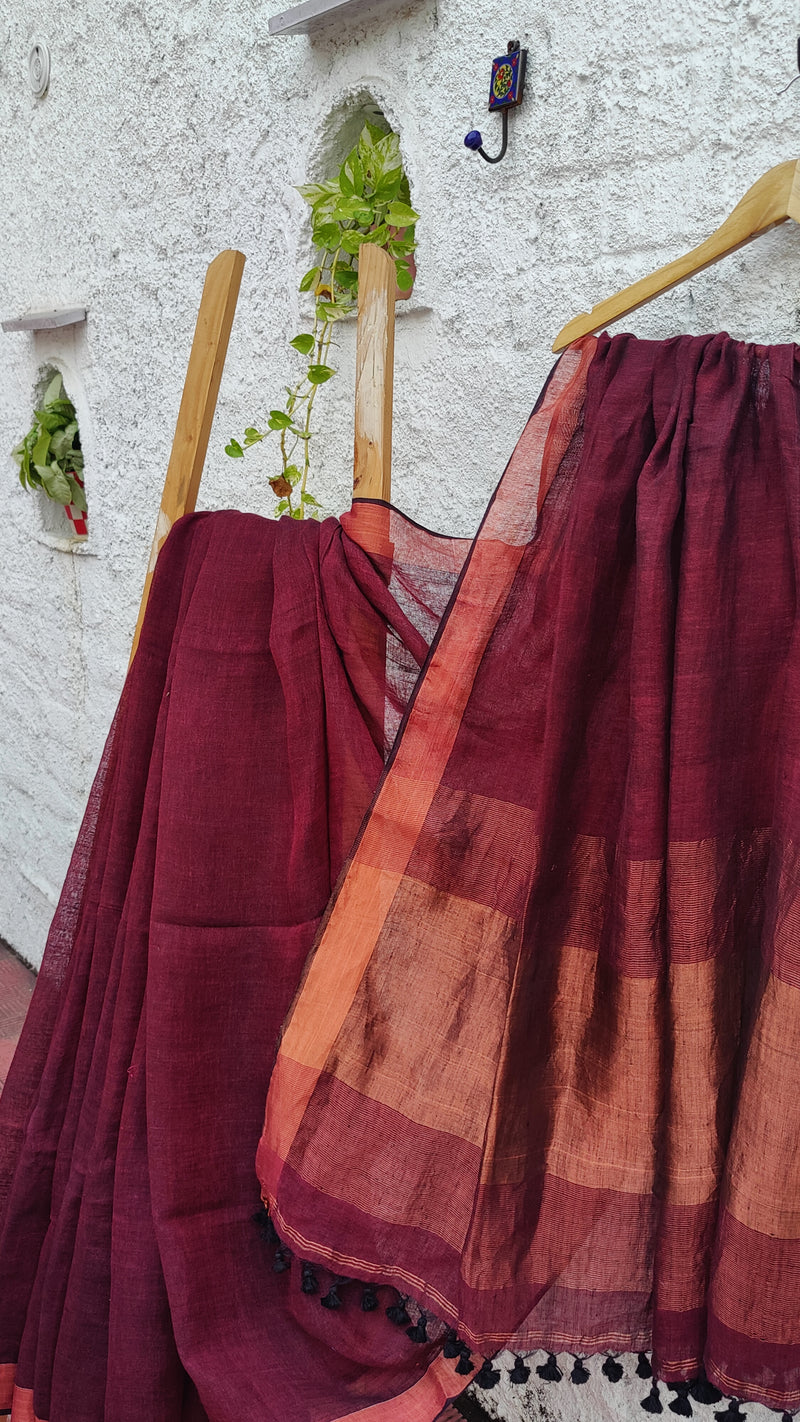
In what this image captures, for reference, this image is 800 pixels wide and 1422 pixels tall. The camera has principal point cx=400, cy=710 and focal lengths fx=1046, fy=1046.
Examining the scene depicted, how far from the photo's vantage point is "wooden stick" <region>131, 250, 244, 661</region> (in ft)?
3.89

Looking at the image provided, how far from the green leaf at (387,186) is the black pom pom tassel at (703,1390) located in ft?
4.07

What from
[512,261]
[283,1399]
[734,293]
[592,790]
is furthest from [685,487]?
[283,1399]

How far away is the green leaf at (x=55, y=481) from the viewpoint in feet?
7.77

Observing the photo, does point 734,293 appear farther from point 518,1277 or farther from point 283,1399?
point 283,1399

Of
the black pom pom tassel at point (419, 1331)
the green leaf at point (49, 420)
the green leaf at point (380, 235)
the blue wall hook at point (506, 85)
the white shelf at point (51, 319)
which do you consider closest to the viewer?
the black pom pom tassel at point (419, 1331)

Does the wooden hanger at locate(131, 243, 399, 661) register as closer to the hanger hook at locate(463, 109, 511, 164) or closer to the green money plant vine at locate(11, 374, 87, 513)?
the hanger hook at locate(463, 109, 511, 164)

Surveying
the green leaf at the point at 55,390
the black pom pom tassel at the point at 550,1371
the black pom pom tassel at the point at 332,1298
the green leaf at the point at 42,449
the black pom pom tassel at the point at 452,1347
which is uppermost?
the green leaf at the point at 55,390

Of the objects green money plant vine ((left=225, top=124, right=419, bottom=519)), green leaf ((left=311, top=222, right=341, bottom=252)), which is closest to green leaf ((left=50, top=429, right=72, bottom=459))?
green money plant vine ((left=225, top=124, right=419, bottom=519))

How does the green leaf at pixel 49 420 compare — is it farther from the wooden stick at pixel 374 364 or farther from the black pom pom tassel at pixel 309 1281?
the black pom pom tassel at pixel 309 1281

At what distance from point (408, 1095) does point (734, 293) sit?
0.81 metres

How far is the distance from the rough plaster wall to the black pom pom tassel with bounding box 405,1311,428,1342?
63 centimetres

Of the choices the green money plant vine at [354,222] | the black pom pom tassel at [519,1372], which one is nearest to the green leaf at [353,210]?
the green money plant vine at [354,222]

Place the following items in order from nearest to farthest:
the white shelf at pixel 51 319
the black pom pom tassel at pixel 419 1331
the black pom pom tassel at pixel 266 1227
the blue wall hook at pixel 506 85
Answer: the black pom pom tassel at pixel 419 1331
the black pom pom tassel at pixel 266 1227
the blue wall hook at pixel 506 85
the white shelf at pixel 51 319

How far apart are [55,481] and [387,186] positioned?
53.4 inches
